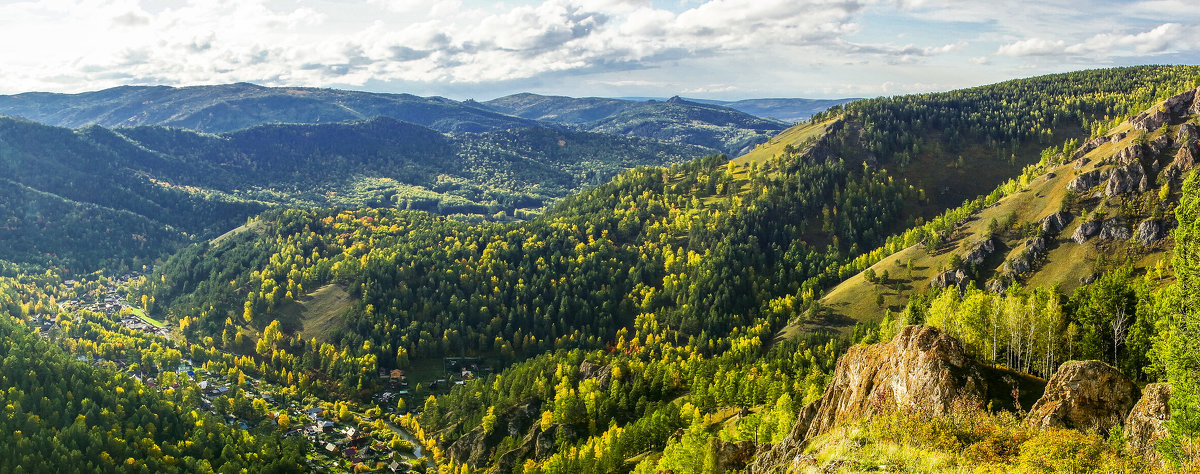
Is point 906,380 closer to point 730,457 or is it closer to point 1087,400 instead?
point 1087,400

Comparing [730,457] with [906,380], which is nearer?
[906,380]

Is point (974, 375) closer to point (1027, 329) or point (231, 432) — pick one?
point (1027, 329)

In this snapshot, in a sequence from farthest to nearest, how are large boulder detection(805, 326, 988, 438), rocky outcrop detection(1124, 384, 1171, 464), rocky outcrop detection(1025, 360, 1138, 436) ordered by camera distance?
1. large boulder detection(805, 326, 988, 438)
2. rocky outcrop detection(1025, 360, 1138, 436)
3. rocky outcrop detection(1124, 384, 1171, 464)

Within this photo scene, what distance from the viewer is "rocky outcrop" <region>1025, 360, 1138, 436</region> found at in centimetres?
6432

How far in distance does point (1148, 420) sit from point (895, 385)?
22770 millimetres

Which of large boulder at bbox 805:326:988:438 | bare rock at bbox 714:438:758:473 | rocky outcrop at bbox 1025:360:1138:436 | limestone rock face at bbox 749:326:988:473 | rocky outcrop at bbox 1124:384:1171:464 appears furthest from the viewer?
bare rock at bbox 714:438:758:473

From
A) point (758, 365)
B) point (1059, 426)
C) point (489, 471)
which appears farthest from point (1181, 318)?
point (489, 471)

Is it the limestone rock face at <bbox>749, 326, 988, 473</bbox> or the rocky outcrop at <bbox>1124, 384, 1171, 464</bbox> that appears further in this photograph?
the limestone rock face at <bbox>749, 326, 988, 473</bbox>

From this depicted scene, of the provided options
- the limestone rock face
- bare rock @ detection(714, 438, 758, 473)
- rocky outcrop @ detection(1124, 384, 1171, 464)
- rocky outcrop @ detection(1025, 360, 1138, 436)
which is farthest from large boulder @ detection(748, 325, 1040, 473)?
rocky outcrop @ detection(1124, 384, 1171, 464)

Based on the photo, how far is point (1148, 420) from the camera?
6072cm

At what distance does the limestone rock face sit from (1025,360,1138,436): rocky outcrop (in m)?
6.18

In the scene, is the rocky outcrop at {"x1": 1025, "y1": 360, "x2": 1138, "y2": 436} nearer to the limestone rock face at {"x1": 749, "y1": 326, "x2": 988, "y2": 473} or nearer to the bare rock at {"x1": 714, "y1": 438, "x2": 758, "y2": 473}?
the limestone rock face at {"x1": 749, "y1": 326, "x2": 988, "y2": 473}

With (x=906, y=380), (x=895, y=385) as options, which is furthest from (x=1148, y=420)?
(x=895, y=385)

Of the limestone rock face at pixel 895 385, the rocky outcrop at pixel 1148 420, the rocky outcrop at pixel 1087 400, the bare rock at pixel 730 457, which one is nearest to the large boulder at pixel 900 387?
the limestone rock face at pixel 895 385
